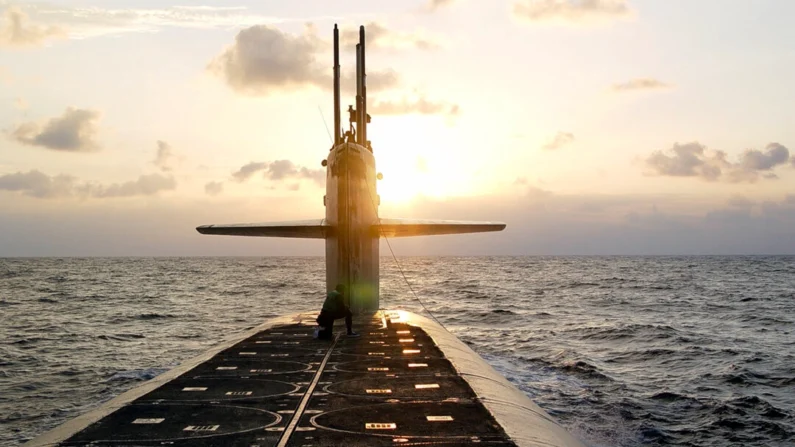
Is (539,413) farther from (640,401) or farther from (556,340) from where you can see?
(556,340)

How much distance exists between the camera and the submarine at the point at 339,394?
9.44 meters

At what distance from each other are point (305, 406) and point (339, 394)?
3.39 ft

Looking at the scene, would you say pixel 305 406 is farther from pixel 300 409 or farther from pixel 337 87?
pixel 337 87

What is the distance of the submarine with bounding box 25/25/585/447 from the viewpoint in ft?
31.0

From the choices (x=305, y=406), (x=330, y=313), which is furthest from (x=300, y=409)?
(x=330, y=313)

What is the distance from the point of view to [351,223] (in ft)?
75.3

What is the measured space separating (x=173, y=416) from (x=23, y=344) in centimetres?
2332

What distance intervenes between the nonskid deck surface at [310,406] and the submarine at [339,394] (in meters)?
0.02

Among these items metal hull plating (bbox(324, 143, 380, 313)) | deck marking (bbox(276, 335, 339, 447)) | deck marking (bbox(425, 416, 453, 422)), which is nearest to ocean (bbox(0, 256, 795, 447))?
metal hull plating (bbox(324, 143, 380, 313))

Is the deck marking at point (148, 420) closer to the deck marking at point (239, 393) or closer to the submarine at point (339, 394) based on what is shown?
the submarine at point (339, 394)

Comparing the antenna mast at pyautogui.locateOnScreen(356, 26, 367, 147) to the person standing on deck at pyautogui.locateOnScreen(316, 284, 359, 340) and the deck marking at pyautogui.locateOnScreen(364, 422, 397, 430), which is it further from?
the deck marking at pyautogui.locateOnScreen(364, 422, 397, 430)

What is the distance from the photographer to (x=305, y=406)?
1123 cm

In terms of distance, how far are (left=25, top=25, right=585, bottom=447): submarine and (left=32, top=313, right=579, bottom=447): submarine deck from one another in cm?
2

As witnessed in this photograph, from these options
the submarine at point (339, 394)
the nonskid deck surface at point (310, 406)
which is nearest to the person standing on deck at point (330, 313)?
the submarine at point (339, 394)
